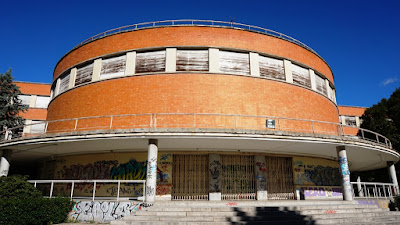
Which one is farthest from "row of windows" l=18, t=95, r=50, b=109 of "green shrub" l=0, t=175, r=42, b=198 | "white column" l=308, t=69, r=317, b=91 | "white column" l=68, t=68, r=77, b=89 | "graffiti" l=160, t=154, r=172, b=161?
"white column" l=308, t=69, r=317, b=91

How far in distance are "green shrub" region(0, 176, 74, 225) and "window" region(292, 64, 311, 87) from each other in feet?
44.5

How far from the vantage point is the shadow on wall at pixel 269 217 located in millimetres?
9188

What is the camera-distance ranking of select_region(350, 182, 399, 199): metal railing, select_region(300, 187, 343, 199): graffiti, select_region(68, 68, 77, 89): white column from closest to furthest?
select_region(350, 182, 399, 199): metal railing
select_region(300, 187, 343, 199): graffiti
select_region(68, 68, 77, 89): white column

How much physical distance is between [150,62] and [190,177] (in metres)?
6.62

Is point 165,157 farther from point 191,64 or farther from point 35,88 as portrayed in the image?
point 35,88

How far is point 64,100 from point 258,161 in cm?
1209

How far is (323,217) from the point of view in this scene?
32.3 ft

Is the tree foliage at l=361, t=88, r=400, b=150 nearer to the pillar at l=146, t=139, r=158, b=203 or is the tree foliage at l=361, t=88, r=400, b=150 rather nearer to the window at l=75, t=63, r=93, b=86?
the pillar at l=146, t=139, r=158, b=203

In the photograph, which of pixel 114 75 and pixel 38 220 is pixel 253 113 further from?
pixel 38 220

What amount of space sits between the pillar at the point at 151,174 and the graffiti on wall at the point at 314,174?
799 cm

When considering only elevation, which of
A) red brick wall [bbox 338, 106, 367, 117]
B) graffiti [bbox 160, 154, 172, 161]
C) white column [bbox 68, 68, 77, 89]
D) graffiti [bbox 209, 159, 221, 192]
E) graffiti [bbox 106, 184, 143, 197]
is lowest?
graffiti [bbox 106, 184, 143, 197]

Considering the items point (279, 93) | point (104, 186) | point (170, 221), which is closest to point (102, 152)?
point (104, 186)

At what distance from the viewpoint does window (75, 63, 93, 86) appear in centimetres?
1703

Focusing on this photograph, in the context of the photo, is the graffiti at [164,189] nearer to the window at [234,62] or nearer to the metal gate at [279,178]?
the metal gate at [279,178]
